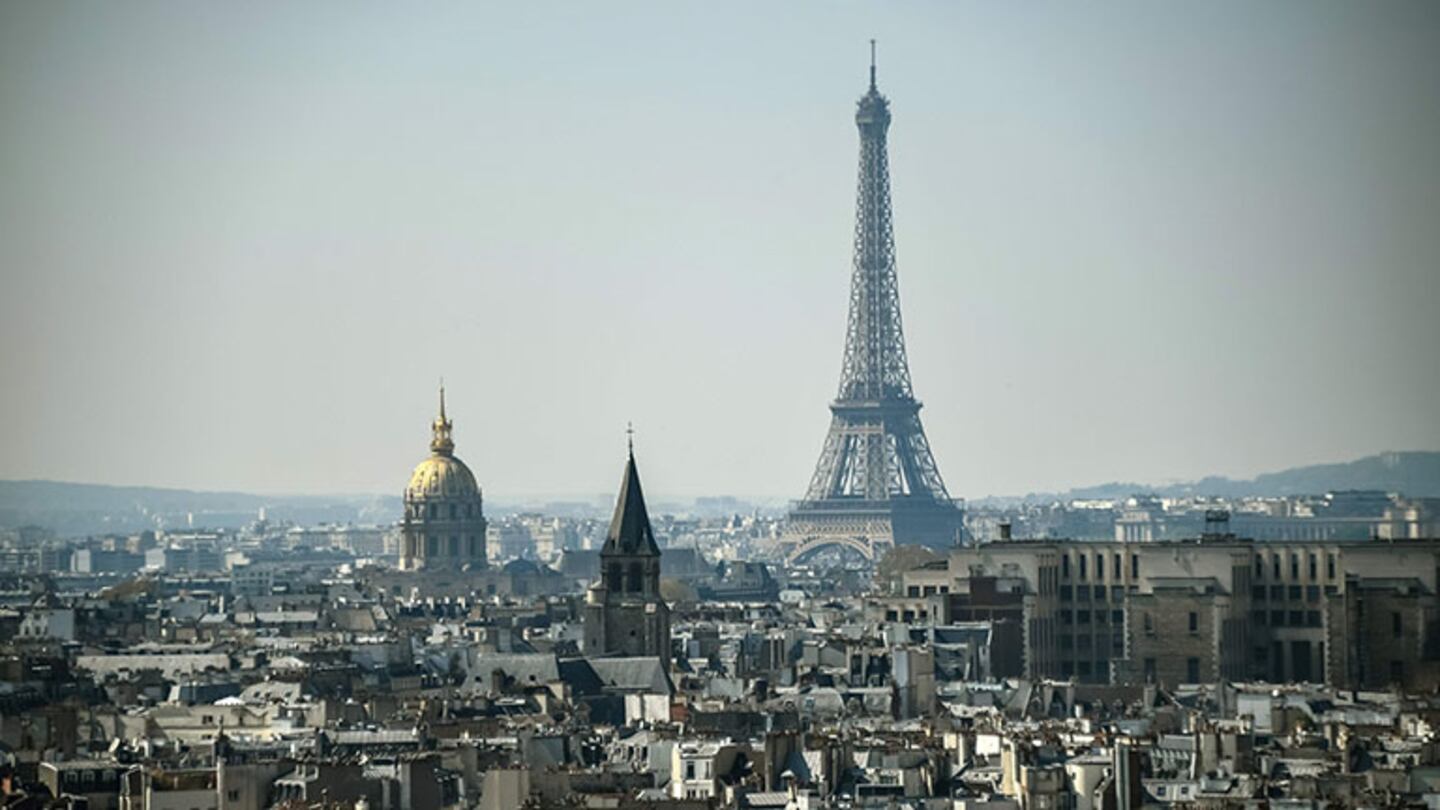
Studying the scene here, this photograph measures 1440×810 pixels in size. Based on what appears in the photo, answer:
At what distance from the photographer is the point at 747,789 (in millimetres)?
67688

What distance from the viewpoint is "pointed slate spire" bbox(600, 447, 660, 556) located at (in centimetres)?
11656

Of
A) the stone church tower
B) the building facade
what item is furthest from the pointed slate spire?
the building facade

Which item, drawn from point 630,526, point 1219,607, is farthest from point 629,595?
point 1219,607

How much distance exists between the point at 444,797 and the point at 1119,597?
170ft

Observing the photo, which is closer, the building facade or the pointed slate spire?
the building facade

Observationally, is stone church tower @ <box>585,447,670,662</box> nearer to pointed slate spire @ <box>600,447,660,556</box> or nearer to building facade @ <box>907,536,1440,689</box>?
pointed slate spire @ <box>600,447,660,556</box>

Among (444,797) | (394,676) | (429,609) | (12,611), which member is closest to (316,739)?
(444,797)

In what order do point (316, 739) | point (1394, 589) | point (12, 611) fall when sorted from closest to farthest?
point (316, 739), point (1394, 589), point (12, 611)

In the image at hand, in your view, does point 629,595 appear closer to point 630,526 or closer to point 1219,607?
point 630,526

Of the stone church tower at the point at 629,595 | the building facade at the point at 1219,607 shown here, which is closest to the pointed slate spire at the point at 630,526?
the stone church tower at the point at 629,595

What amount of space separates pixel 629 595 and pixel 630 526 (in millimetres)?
2495

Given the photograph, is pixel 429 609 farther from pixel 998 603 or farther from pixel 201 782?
pixel 201 782

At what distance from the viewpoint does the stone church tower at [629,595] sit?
373ft

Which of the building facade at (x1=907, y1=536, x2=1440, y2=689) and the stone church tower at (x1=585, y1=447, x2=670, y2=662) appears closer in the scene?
the building facade at (x1=907, y1=536, x2=1440, y2=689)
